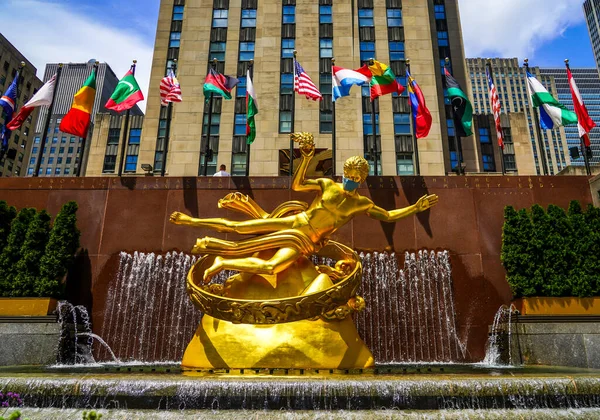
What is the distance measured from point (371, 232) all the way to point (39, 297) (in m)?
9.94

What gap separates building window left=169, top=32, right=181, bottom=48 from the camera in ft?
151

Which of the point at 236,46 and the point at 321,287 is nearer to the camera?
the point at 321,287

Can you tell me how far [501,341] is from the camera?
13633mm

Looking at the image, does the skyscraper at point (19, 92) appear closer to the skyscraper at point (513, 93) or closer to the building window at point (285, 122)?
the building window at point (285, 122)

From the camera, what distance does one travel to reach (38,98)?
1864 centimetres

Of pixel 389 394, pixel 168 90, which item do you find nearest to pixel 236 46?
pixel 168 90

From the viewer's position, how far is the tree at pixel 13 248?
14047 mm

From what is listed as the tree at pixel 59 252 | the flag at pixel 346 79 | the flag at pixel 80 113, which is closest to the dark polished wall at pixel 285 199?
the tree at pixel 59 252

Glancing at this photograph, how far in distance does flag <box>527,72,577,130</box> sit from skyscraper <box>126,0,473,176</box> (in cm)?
1761

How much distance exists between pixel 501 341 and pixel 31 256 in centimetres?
1367

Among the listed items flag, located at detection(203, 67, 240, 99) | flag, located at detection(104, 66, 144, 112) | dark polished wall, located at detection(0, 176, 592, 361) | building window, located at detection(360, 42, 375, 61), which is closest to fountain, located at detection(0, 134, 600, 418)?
dark polished wall, located at detection(0, 176, 592, 361)

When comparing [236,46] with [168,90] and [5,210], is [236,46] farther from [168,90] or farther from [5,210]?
[5,210]

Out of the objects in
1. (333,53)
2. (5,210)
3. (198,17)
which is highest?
(198,17)

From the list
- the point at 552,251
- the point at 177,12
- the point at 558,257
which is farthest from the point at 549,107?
the point at 177,12
